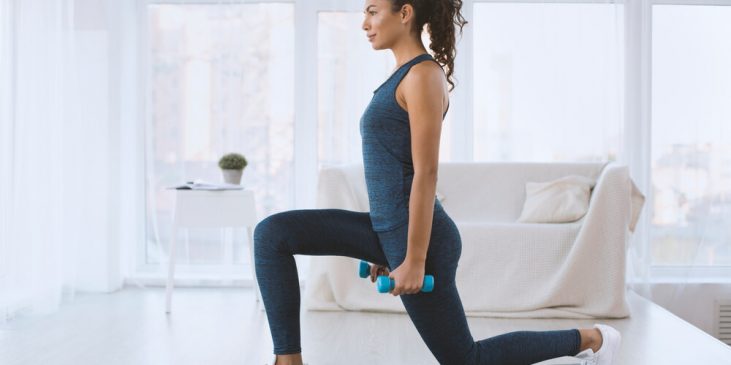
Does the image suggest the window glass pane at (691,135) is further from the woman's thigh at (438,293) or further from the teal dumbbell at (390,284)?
the teal dumbbell at (390,284)

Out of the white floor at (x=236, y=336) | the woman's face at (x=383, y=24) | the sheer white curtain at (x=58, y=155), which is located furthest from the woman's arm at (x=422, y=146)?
the sheer white curtain at (x=58, y=155)

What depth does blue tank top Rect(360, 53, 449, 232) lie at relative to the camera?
1.76 m

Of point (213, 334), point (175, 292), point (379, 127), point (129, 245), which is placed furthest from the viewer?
point (129, 245)

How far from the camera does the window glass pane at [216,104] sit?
462cm

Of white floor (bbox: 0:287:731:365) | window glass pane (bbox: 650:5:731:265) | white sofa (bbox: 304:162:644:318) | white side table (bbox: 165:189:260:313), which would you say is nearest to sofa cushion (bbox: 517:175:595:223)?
white sofa (bbox: 304:162:644:318)

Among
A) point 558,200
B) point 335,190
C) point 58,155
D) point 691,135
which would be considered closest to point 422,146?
point 335,190

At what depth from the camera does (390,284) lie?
169 centimetres

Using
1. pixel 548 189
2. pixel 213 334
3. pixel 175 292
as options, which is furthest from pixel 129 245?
pixel 548 189

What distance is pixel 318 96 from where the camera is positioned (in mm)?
4672

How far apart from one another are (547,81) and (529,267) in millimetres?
1427

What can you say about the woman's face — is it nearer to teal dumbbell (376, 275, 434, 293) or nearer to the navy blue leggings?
the navy blue leggings

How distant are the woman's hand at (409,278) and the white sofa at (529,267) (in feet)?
6.27

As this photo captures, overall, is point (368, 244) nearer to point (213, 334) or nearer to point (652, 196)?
point (213, 334)

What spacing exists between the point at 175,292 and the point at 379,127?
286 centimetres
